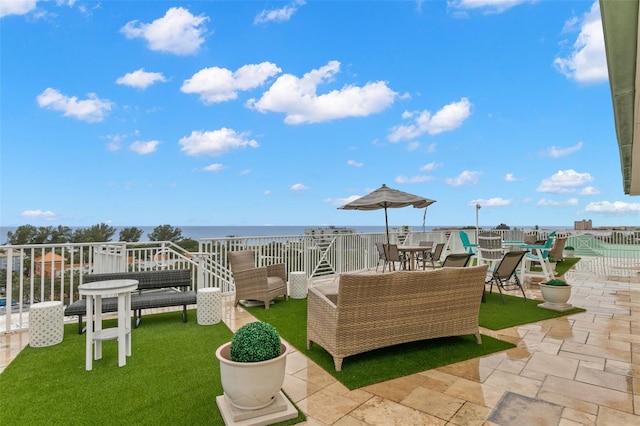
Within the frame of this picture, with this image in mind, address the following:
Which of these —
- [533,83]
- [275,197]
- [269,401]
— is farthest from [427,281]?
[275,197]

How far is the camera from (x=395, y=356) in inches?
128

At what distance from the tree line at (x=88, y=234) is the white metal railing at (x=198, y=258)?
2.89 feet

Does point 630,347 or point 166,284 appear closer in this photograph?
point 630,347

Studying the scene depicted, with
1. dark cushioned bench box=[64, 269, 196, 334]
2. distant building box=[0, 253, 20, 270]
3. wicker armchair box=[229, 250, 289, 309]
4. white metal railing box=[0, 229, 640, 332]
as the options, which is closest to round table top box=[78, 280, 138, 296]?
dark cushioned bench box=[64, 269, 196, 334]

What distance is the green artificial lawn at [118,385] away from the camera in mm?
2223

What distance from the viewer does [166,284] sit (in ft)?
15.9

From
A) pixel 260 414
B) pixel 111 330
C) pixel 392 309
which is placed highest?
pixel 392 309

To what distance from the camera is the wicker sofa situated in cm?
290

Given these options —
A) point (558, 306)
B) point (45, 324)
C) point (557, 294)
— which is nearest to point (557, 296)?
point (557, 294)

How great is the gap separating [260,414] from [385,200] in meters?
4.36

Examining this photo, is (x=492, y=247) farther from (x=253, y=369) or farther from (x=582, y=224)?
(x=582, y=224)

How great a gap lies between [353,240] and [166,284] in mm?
5033

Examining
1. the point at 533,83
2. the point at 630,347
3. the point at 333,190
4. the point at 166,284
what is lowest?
the point at 630,347

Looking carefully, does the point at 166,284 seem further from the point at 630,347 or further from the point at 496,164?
the point at 496,164
